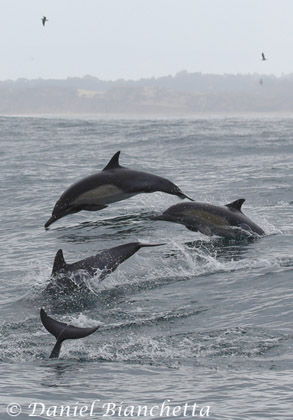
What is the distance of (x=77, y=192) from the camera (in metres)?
13.9

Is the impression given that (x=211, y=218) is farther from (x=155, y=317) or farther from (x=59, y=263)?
(x=155, y=317)

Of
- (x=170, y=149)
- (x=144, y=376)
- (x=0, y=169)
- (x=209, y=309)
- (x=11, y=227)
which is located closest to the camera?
(x=144, y=376)

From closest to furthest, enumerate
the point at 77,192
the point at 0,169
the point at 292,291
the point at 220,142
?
the point at 292,291
the point at 77,192
the point at 0,169
the point at 220,142

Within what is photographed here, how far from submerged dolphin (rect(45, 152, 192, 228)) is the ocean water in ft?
2.65

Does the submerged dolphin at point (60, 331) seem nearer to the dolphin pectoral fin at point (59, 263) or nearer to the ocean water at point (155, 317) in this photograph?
the ocean water at point (155, 317)

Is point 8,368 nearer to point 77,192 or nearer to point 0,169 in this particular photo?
point 77,192

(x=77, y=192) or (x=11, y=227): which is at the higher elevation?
(x=77, y=192)

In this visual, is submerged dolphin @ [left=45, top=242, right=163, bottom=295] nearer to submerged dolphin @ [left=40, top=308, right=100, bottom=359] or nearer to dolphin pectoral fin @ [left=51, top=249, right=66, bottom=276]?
dolphin pectoral fin @ [left=51, top=249, right=66, bottom=276]

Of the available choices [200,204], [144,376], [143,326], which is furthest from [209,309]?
[200,204]

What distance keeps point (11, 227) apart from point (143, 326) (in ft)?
27.2

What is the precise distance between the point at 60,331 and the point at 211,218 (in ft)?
19.3

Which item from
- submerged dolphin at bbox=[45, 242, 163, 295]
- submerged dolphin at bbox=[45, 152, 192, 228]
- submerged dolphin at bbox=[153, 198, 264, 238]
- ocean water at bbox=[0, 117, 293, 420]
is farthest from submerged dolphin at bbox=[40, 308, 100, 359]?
submerged dolphin at bbox=[153, 198, 264, 238]

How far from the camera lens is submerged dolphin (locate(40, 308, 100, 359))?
8383mm

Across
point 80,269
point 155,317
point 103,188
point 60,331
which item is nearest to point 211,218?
point 103,188
